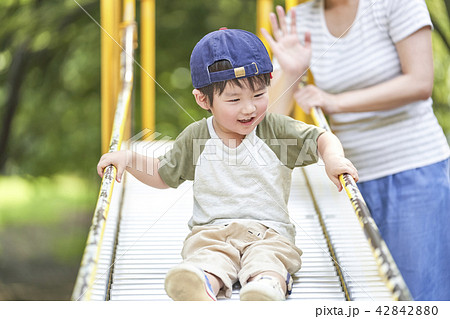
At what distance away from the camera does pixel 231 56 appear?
667mm

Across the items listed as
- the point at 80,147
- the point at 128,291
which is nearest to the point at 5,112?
the point at 80,147

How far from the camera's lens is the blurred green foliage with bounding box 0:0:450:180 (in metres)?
2.02

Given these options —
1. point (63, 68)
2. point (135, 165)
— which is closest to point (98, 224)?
point (135, 165)

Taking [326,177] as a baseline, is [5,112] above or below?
above

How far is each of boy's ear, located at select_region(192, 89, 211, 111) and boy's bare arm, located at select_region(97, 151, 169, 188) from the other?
0.11 metres

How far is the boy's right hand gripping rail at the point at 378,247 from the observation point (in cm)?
56

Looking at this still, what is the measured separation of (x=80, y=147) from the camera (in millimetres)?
2150

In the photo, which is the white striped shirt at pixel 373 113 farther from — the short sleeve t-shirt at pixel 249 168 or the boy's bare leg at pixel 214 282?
the boy's bare leg at pixel 214 282

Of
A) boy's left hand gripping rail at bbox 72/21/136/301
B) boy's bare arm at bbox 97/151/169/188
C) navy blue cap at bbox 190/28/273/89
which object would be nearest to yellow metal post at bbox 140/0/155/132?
boy's left hand gripping rail at bbox 72/21/136/301

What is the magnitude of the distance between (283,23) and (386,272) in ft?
1.79

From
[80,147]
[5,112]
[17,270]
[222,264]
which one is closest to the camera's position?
[222,264]

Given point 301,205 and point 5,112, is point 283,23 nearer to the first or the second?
point 301,205

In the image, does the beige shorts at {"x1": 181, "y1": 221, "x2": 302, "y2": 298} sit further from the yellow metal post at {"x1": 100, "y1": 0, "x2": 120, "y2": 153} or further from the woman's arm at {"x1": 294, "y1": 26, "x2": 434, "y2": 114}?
the yellow metal post at {"x1": 100, "y1": 0, "x2": 120, "y2": 153}

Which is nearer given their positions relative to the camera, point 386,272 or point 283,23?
point 386,272
